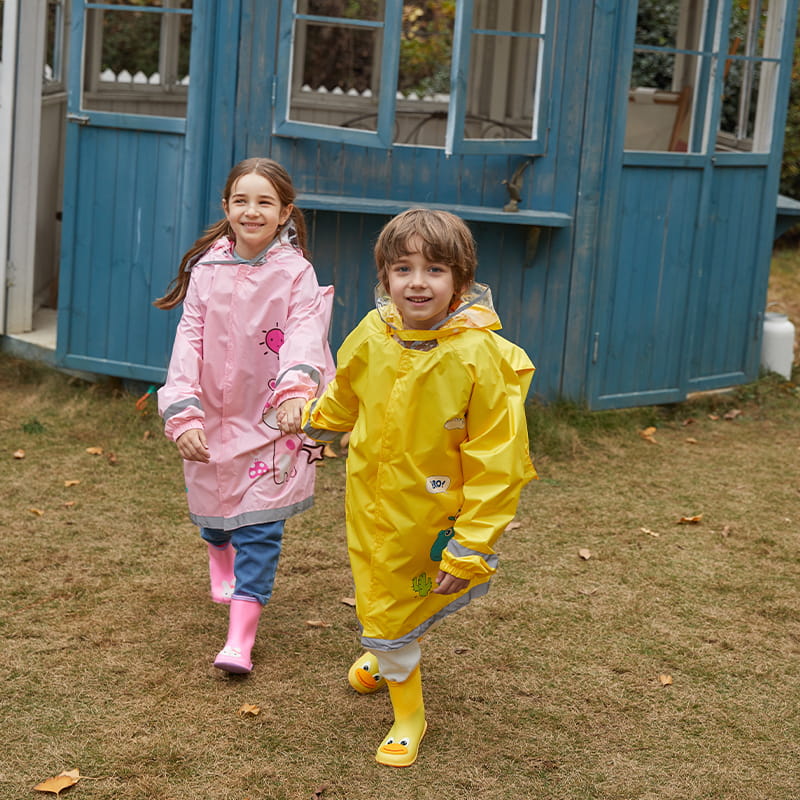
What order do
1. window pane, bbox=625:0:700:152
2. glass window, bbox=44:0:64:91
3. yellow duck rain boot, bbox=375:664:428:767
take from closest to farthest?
yellow duck rain boot, bbox=375:664:428:767, window pane, bbox=625:0:700:152, glass window, bbox=44:0:64:91

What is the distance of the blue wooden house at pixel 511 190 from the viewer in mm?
6145

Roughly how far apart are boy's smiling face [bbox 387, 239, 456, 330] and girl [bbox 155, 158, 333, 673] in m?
0.73

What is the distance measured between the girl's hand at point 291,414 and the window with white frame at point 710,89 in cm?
363

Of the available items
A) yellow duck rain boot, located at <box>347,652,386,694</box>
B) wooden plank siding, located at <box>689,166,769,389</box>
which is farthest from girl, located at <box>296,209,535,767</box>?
wooden plank siding, located at <box>689,166,769,389</box>

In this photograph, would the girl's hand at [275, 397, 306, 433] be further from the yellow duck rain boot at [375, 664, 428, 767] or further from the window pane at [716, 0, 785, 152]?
the window pane at [716, 0, 785, 152]

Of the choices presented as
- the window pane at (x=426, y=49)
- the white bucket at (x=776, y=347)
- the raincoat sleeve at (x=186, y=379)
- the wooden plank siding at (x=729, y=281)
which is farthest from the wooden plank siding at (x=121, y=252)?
the window pane at (x=426, y=49)

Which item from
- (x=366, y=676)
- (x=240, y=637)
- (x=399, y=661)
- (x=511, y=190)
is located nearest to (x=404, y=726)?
(x=399, y=661)

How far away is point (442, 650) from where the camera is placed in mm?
4121

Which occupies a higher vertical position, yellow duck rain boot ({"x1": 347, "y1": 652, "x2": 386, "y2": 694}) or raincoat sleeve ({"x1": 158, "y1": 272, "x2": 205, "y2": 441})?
raincoat sleeve ({"x1": 158, "y1": 272, "x2": 205, "y2": 441})

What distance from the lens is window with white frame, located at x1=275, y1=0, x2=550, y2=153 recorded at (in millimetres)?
5852

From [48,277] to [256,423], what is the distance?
4.80m

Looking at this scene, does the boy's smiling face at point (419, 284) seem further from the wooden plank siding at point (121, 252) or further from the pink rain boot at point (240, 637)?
the wooden plank siding at point (121, 252)

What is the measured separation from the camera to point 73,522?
5215mm

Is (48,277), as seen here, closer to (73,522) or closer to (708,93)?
(73,522)
